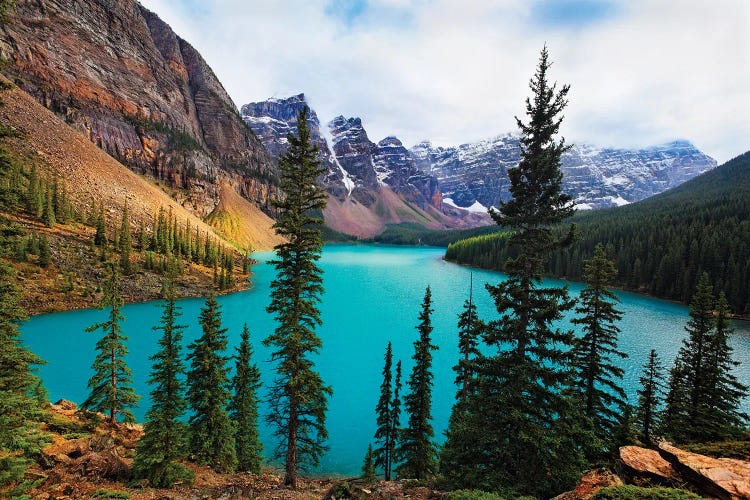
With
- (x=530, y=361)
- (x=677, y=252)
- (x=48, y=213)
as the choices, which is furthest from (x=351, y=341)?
(x=677, y=252)

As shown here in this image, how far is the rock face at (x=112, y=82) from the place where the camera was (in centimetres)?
11575

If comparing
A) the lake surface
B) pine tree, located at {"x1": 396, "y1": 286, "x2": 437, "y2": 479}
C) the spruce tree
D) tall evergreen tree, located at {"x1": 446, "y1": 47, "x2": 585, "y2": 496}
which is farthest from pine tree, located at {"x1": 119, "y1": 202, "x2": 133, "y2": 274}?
Answer: the spruce tree

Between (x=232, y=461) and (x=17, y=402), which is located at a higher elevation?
(x=17, y=402)

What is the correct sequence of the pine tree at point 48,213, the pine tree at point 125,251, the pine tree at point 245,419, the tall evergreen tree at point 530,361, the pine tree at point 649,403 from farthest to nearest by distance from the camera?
the pine tree at point 125,251
the pine tree at point 48,213
the pine tree at point 245,419
the pine tree at point 649,403
the tall evergreen tree at point 530,361

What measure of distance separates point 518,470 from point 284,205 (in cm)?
1346

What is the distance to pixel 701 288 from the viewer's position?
19141 millimetres

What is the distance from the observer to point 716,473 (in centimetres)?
691

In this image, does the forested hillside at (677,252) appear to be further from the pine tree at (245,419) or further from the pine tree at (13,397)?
the pine tree at (13,397)

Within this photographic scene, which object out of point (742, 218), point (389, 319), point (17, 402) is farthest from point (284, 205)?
point (742, 218)

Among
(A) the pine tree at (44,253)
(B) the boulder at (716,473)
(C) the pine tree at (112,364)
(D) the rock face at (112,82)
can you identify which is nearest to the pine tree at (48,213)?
(A) the pine tree at (44,253)

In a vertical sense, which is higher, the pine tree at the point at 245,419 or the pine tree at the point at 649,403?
the pine tree at the point at 649,403

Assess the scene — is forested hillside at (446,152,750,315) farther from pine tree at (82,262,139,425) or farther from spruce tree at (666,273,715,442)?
pine tree at (82,262,139,425)

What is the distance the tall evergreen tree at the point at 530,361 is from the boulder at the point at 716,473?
3539 millimetres

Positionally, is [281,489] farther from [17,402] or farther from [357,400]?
[357,400]
